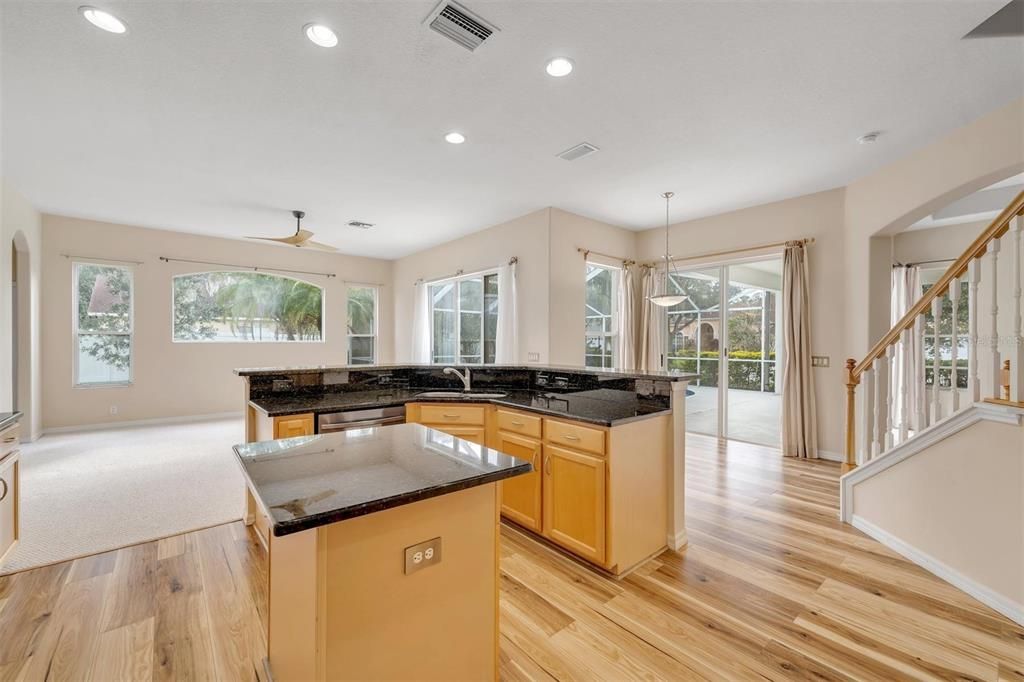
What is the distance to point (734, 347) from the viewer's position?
210 inches

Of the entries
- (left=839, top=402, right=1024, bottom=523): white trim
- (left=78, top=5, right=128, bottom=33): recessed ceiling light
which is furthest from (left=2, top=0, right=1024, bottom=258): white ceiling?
(left=839, top=402, right=1024, bottom=523): white trim

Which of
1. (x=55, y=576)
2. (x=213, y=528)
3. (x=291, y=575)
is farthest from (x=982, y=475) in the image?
(x=55, y=576)

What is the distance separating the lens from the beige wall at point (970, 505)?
80.6 inches

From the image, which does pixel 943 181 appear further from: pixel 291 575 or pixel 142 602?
pixel 142 602

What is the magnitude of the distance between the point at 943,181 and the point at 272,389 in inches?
215

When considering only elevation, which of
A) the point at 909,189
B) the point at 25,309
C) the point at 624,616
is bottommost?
the point at 624,616

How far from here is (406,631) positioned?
4.10 ft

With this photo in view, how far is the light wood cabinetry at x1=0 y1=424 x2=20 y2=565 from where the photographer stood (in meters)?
2.37

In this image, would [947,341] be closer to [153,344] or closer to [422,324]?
[422,324]

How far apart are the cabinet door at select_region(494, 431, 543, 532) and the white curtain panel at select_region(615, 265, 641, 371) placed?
3.41m

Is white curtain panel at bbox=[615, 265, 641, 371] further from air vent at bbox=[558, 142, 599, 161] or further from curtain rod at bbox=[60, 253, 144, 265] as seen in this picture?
curtain rod at bbox=[60, 253, 144, 265]

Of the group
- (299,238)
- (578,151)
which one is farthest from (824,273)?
(299,238)

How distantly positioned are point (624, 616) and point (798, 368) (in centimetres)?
381

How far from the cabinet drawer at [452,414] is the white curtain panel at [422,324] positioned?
165 inches
